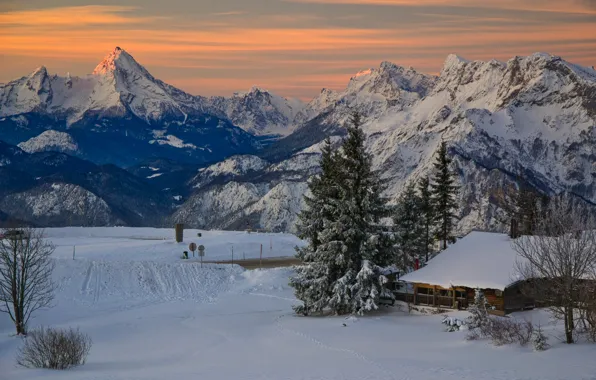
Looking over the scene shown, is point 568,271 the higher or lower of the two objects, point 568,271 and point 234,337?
the higher

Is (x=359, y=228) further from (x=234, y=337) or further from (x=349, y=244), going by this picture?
(x=234, y=337)

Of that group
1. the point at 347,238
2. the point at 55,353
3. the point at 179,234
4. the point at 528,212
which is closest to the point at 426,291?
the point at 347,238

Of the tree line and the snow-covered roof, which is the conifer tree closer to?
the tree line

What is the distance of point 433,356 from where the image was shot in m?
38.7

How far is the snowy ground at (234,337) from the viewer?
35.9 meters

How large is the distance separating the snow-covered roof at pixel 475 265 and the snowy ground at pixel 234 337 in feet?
8.55

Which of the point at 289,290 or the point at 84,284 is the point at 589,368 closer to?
the point at 289,290

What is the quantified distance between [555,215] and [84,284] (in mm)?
37475

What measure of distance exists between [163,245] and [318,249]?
104 feet

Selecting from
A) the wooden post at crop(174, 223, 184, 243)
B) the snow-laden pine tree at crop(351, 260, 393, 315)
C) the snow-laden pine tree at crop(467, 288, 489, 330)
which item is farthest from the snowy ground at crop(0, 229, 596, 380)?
the wooden post at crop(174, 223, 184, 243)

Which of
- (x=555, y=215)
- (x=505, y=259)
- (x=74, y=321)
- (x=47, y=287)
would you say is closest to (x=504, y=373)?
(x=555, y=215)

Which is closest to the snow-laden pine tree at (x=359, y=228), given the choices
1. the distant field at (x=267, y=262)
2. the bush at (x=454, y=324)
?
the bush at (x=454, y=324)

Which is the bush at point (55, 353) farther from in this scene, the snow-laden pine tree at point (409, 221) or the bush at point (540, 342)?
the snow-laden pine tree at point (409, 221)

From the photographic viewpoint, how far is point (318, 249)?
5256 cm
